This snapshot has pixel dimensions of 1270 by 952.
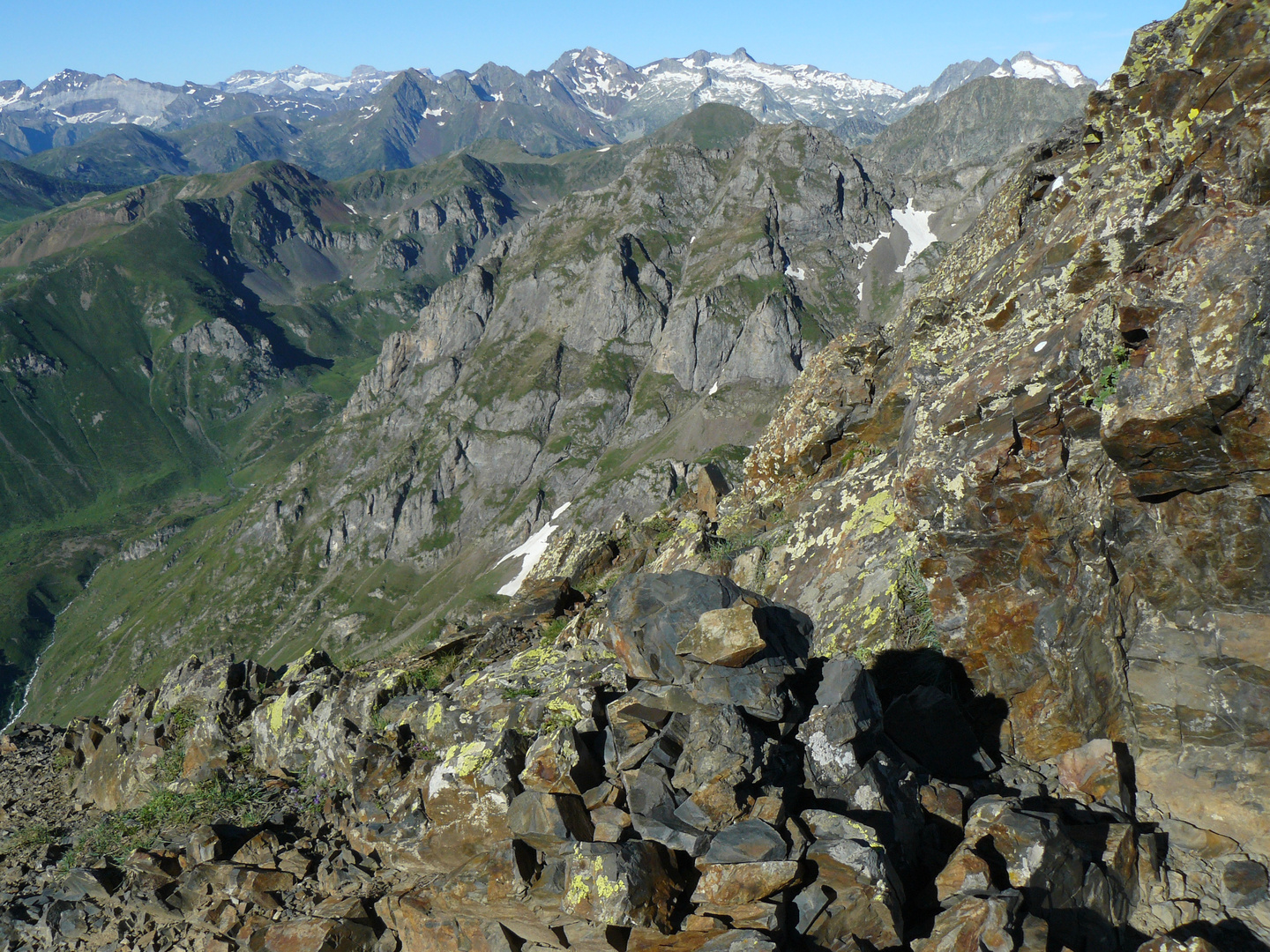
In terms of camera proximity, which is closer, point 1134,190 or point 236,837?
point 236,837

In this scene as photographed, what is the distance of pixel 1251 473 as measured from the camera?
1094 centimetres

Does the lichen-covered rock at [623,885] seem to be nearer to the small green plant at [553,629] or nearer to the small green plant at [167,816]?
the small green plant at [167,816]

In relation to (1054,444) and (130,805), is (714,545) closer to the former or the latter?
(1054,444)

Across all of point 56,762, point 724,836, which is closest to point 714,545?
point 724,836

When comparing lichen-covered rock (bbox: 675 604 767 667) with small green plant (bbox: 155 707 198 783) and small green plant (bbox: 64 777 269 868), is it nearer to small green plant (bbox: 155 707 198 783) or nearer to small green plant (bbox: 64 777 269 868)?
small green plant (bbox: 64 777 269 868)

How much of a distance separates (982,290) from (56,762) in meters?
31.1

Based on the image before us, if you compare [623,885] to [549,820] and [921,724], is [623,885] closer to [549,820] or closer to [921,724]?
[549,820]

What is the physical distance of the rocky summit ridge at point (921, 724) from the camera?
10.2 metres

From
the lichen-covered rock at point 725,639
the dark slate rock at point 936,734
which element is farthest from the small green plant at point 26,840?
the dark slate rock at point 936,734

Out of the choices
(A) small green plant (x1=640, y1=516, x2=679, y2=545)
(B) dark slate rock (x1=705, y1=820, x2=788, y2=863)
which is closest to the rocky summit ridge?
(B) dark slate rock (x1=705, y1=820, x2=788, y2=863)

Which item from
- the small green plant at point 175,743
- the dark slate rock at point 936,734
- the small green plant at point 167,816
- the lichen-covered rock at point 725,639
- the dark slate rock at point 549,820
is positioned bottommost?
the small green plant at point 167,816

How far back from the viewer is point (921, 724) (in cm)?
1338

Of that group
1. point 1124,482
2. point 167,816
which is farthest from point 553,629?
point 1124,482

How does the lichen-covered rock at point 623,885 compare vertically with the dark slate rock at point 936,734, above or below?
below
